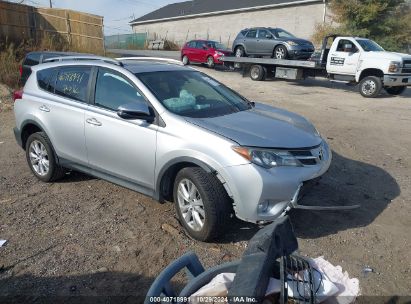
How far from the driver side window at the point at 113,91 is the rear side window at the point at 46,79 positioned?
940 millimetres

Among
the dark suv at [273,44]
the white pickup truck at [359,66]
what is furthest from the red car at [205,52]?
the white pickup truck at [359,66]

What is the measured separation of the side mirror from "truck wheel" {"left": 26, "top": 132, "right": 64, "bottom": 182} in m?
1.57

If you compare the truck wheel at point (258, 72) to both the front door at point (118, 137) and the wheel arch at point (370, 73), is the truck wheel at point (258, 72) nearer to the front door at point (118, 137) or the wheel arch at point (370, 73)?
the wheel arch at point (370, 73)

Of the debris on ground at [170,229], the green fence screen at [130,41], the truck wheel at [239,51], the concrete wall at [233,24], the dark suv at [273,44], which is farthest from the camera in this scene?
the green fence screen at [130,41]

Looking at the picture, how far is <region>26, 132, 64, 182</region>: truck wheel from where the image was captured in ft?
16.4

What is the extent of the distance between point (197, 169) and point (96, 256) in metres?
1.21

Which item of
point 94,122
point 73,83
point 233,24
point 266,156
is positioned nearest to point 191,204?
point 266,156

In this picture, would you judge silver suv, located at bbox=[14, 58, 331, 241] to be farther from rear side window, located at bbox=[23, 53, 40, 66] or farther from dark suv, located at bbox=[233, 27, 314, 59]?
dark suv, located at bbox=[233, 27, 314, 59]

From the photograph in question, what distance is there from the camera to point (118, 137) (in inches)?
162

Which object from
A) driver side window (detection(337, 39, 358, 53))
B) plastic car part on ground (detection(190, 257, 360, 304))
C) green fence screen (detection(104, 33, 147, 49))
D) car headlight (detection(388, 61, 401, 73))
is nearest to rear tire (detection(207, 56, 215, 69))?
driver side window (detection(337, 39, 358, 53))

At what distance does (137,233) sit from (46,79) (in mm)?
2567

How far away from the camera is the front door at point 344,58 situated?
46.4 feet

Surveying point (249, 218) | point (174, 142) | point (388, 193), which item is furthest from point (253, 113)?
point (388, 193)

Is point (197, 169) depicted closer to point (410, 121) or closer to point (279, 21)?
point (410, 121)
